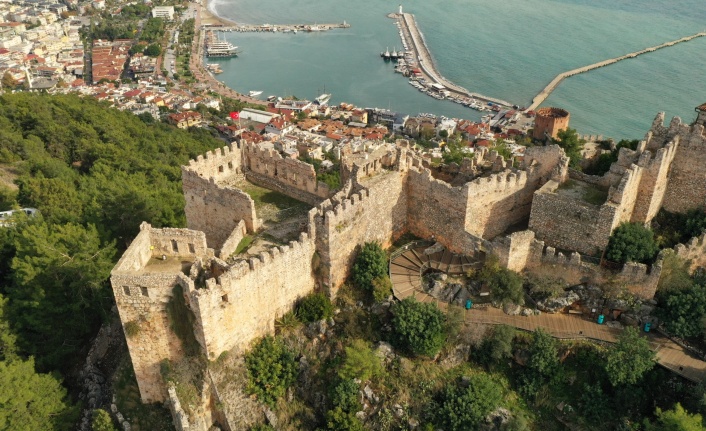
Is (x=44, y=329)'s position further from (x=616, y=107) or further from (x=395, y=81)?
(x=395, y=81)

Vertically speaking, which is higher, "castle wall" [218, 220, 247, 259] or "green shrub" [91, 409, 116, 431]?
"castle wall" [218, 220, 247, 259]

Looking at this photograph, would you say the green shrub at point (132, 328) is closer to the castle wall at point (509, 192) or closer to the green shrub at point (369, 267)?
the green shrub at point (369, 267)

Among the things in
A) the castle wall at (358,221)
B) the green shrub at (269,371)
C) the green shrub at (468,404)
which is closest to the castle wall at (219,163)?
the castle wall at (358,221)

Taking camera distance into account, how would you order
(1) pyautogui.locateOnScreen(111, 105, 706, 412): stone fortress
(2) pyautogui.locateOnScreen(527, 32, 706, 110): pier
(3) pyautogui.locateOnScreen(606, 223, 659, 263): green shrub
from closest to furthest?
(1) pyautogui.locateOnScreen(111, 105, 706, 412): stone fortress → (3) pyautogui.locateOnScreen(606, 223, 659, 263): green shrub → (2) pyautogui.locateOnScreen(527, 32, 706, 110): pier

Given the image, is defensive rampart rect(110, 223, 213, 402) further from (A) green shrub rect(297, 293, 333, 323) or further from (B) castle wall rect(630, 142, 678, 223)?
(B) castle wall rect(630, 142, 678, 223)

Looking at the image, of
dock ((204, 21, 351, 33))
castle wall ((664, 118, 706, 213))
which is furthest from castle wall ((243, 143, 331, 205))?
dock ((204, 21, 351, 33))

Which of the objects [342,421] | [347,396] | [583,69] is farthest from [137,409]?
[583,69]

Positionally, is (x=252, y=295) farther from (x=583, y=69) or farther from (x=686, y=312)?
(x=583, y=69)

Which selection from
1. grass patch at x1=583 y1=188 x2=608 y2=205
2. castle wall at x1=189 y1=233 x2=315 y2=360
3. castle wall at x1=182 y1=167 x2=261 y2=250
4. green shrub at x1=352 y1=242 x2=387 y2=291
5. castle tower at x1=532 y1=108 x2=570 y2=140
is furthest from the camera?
castle tower at x1=532 y1=108 x2=570 y2=140
